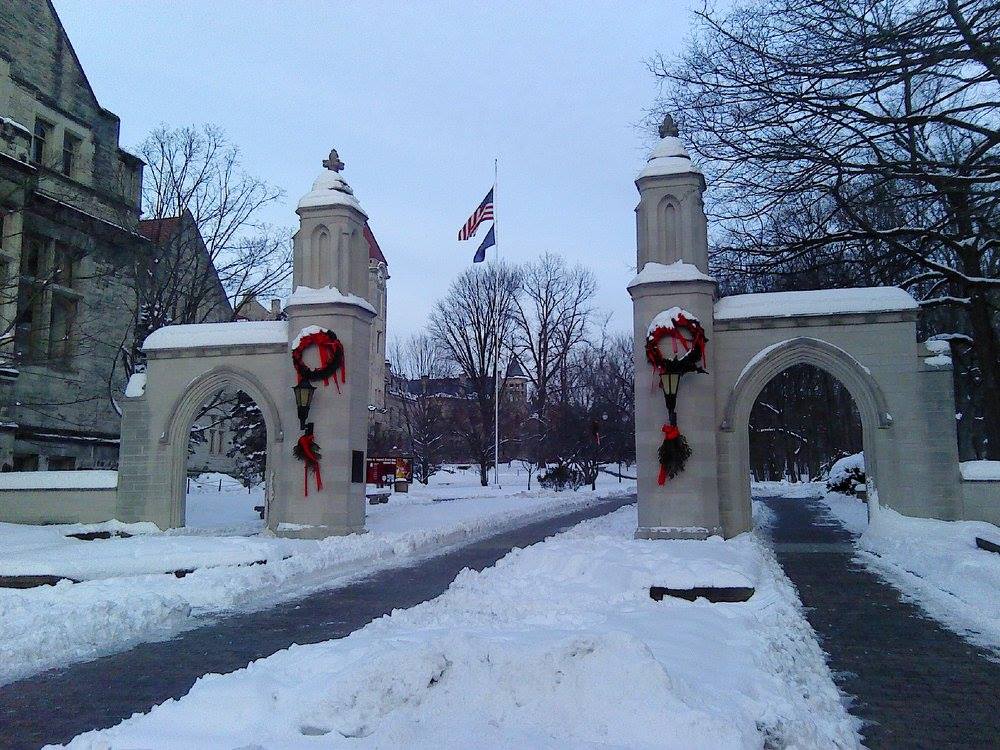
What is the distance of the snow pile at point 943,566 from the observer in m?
8.49

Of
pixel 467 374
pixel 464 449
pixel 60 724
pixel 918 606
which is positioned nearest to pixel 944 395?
pixel 918 606

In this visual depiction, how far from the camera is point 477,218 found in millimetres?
35000

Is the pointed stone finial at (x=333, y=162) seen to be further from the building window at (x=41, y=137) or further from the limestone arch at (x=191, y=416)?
the building window at (x=41, y=137)

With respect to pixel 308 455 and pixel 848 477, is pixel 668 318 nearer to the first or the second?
pixel 308 455

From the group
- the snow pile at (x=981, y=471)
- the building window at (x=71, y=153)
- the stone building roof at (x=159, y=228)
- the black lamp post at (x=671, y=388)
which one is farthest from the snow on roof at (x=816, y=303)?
the building window at (x=71, y=153)

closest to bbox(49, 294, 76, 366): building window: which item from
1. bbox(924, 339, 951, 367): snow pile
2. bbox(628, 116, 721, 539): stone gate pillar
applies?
A: bbox(628, 116, 721, 539): stone gate pillar

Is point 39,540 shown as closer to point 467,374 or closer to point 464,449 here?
point 467,374

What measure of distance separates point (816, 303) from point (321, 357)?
9.61m

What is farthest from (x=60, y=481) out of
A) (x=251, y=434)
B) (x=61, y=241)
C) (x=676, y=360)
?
(x=676, y=360)

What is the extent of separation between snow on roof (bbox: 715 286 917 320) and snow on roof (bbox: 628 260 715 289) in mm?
764

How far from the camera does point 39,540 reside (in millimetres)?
15508

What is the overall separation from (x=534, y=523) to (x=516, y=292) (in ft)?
95.7

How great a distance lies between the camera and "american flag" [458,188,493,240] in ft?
114

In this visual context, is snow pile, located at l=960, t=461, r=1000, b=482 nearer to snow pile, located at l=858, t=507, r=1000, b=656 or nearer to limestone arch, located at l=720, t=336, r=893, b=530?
snow pile, located at l=858, t=507, r=1000, b=656
